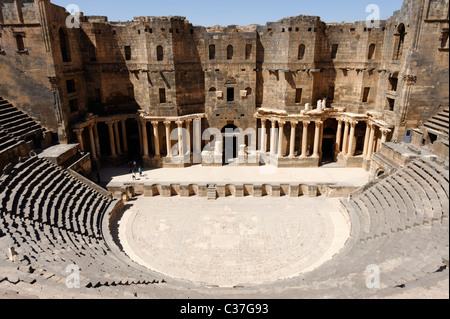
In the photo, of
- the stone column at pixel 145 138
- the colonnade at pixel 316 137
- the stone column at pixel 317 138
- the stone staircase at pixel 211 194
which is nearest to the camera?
the stone staircase at pixel 211 194

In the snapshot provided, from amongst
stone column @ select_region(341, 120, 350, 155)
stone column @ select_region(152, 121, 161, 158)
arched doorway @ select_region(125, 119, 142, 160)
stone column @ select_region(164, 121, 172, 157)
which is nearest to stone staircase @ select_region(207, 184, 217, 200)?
stone column @ select_region(164, 121, 172, 157)

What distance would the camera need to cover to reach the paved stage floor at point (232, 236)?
599 inches

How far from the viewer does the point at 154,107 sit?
27328 millimetres

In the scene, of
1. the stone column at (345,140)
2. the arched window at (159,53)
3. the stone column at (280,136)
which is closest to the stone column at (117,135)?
the arched window at (159,53)

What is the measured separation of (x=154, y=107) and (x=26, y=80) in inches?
361

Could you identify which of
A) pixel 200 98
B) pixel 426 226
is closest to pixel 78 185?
pixel 200 98

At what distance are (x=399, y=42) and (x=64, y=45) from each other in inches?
956

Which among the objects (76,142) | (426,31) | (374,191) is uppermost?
(426,31)

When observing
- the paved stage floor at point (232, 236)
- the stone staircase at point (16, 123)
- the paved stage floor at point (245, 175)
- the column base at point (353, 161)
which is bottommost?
the paved stage floor at point (232, 236)

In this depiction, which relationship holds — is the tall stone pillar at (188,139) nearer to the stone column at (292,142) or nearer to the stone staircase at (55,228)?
the stone column at (292,142)

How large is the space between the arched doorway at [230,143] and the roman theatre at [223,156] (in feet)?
0.66

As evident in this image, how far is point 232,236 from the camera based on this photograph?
17922 millimetres

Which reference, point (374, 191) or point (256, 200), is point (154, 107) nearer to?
point (256, 200)

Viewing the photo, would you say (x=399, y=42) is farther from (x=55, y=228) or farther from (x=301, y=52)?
(x=55, y=228)
